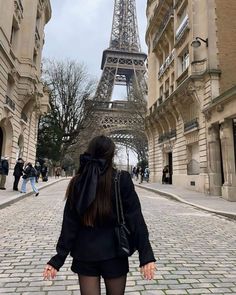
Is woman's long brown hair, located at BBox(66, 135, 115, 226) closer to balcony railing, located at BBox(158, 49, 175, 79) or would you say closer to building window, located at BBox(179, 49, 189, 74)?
building window, located at BBox(179, 49, 189, 74)

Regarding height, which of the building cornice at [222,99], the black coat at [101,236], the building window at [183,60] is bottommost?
the black coat at [101,236]

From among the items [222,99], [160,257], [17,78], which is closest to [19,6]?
[17,78]

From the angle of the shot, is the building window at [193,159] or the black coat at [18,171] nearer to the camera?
the black coat at [18,171]

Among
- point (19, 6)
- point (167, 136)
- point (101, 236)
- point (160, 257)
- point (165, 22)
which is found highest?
point (165, 22)

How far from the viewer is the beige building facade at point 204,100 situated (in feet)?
49.7

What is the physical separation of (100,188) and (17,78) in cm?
2191

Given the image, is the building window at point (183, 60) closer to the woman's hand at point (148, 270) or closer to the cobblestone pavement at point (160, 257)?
the cobblestone pavement at point (160, 257)

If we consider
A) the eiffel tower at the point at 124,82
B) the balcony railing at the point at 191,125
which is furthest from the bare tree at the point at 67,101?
the balcony railing at the point at 191,125

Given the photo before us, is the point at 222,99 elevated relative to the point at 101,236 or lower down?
elevated

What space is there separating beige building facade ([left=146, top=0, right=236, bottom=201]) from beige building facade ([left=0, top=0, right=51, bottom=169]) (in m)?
11.2

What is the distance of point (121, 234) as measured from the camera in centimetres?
190

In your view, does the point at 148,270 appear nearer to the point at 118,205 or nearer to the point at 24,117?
the point at 118,205

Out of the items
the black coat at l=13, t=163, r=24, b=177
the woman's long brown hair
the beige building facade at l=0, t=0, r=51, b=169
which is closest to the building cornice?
the black coat at l=13, t=163, r=24, b=177

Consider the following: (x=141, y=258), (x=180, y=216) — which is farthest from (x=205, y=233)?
(x=141, y=258)
